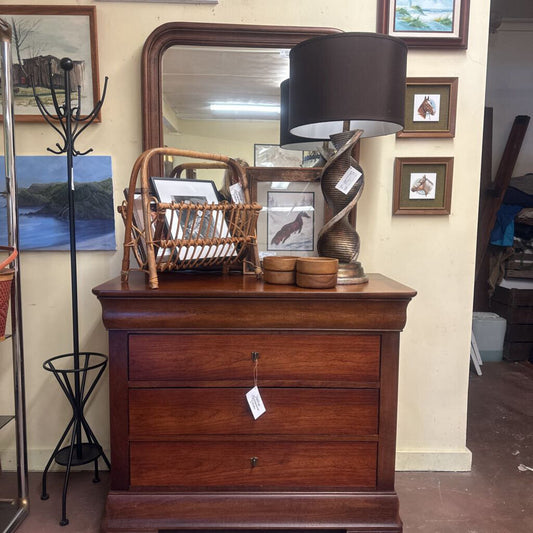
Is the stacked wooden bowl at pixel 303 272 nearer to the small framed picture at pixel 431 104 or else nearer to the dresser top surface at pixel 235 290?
the dresser top surface at pixel 235 290

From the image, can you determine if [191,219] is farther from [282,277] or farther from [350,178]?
[350,178]

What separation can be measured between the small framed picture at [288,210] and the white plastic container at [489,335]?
2285 mm

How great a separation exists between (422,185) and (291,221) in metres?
0.58

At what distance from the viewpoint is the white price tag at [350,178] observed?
5.15 ft

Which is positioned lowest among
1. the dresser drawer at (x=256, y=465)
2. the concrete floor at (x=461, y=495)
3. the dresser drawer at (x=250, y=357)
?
the concrete floor at (x=461, y=495)

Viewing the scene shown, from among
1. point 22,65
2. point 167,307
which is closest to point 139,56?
point 22,65

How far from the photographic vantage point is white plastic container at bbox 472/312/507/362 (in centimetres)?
357

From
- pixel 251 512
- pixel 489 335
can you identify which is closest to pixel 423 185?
pixel 251 512

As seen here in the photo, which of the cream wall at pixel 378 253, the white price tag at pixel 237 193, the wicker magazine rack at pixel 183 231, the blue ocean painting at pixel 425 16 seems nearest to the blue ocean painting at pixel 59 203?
the cream wall at pixel 378 253

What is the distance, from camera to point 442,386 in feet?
6.60

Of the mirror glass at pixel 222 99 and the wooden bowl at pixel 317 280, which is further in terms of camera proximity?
the mirror glass at pixel 222 99

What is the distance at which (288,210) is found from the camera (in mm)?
1933

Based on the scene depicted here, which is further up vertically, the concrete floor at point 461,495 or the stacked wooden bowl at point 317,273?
the stacked wooden bowl at point 317,273

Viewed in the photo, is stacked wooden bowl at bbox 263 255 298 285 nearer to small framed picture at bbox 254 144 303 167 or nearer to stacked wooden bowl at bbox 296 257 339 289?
stacked wooden bowl at bbox 296 257 339 289
